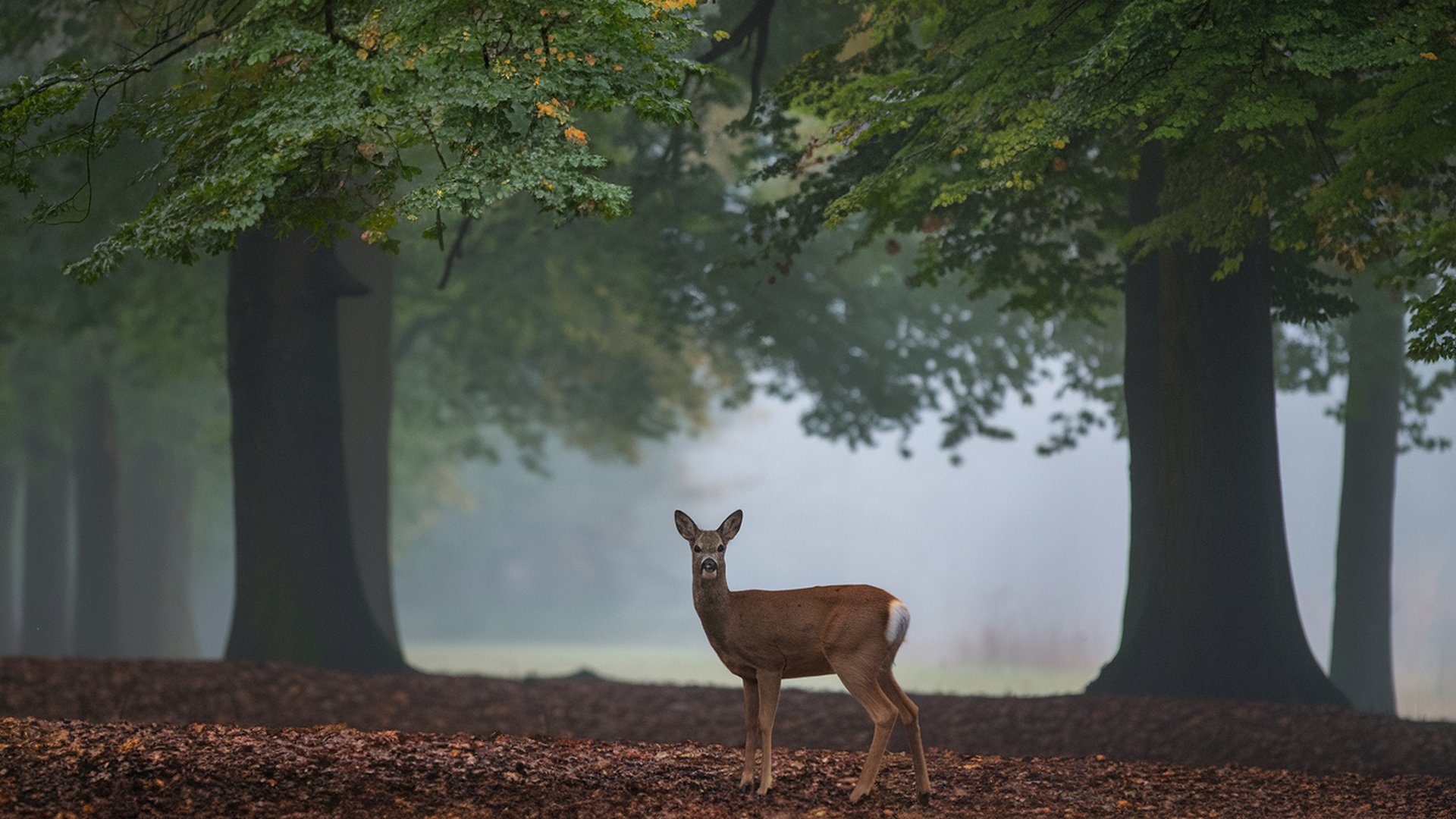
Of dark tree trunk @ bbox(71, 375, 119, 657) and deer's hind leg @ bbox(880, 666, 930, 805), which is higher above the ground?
dark tree trunk @ bbox(71, 375, 119, 657)

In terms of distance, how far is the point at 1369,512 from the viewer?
16.4 metres

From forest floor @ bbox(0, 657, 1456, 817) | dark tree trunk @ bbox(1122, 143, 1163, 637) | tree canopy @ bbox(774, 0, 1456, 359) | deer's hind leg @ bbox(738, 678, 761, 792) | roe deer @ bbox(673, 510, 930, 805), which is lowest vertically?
forest floor @ bbox(0, 657, 1456, 817)

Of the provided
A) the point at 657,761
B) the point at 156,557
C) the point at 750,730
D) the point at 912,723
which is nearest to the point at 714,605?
the point at 750,730

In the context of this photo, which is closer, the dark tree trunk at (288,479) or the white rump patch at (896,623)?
the white rump patch at (896,623)

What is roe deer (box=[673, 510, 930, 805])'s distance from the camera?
6.55 metres

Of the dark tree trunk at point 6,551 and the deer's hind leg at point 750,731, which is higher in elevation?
the dark tree trunk at point 6,551

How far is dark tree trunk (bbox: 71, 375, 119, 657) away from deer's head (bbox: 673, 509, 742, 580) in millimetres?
22056

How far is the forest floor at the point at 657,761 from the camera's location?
666 centimetres

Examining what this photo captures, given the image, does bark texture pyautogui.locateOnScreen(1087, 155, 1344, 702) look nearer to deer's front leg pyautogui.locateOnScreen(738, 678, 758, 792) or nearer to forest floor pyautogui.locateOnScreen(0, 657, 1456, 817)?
forest floor pyautogui.locateOnScreen(0, 657, 1456, 817)

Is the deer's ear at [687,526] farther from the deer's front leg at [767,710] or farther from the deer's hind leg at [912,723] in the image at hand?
the deer's hind leg at [912,723]

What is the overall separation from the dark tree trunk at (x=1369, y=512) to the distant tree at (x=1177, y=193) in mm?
2755

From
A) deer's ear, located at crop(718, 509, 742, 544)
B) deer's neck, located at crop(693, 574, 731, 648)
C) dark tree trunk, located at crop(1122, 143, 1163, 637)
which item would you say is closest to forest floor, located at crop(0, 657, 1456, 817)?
deer's neck, located at crop(693, 574, 731, 648)

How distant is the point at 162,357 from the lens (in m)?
22.3

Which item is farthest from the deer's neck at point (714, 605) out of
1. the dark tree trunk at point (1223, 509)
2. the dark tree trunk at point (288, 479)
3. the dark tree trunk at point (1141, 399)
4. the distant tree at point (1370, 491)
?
the distant tree at point (1370, 491)
